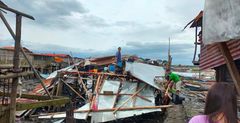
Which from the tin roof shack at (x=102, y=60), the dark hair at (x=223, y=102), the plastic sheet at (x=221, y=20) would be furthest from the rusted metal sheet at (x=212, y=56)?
the tin roof shack at (x=102, y=60)

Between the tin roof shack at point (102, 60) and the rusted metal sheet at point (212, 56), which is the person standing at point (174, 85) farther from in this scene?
the tin roof shack at point (102, 60)

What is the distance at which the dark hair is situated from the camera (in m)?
2.36

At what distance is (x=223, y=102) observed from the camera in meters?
2.36

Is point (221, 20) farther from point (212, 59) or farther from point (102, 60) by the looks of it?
point (102, 60)

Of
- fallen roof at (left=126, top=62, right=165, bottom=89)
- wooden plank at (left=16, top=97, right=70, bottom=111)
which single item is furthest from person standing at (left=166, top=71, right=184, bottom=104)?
wooden plank at (left=16, top=97, right=70, bottom=111)

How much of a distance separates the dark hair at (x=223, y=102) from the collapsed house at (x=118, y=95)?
10889 millimetres

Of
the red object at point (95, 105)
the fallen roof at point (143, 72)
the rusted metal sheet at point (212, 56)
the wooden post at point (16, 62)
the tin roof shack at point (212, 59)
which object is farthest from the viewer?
the fallen roof at point (143, 72)

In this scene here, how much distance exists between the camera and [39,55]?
54656 millimetres

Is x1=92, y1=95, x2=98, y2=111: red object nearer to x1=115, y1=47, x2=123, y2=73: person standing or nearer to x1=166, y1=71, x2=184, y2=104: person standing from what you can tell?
x1=115, y1=47, x2=123, y2=73: person standing

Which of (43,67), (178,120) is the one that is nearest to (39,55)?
(43,67)

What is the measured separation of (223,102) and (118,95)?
1311 centimetres

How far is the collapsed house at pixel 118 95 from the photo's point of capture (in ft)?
46.0

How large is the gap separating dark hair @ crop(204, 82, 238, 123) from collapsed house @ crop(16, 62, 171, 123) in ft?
35.7

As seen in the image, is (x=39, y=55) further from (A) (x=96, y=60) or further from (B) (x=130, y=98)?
(B) (x=130, y=98)
